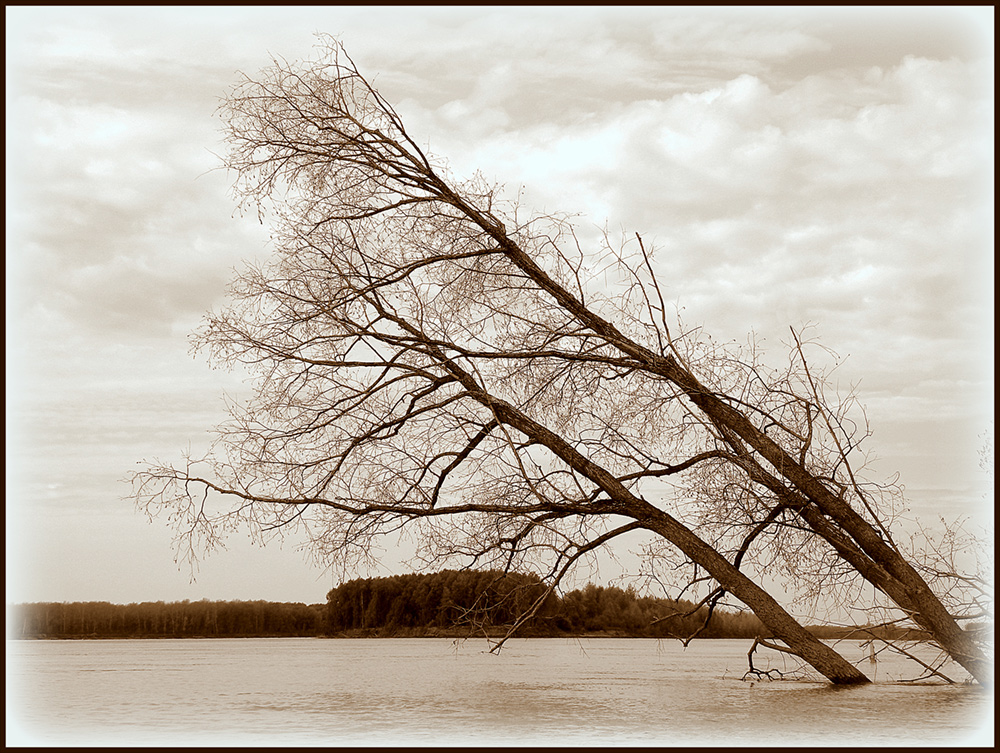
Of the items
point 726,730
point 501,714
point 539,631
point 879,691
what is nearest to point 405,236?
point 539,631

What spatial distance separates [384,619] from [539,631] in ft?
23.8

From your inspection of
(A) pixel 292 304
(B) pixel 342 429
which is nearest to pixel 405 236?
(A) pixel 292 304

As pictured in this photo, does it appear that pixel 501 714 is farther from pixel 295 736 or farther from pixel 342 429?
pixel 342 429

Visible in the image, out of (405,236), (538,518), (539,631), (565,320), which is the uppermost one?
(405,236)

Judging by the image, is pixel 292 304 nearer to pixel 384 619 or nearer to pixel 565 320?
pixel 565 320

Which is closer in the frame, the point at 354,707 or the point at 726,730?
the point at 726,730

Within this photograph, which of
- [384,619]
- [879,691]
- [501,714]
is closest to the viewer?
[501,714]

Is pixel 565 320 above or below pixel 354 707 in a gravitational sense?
above

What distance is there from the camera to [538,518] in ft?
36.0

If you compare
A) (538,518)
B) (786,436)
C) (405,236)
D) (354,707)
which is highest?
(405,236)

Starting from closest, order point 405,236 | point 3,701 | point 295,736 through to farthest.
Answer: point 295,736
point 3,701
point 405,236

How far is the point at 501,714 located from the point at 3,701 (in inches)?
216

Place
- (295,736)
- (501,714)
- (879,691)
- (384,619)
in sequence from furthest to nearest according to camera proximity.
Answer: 1. (384,619)
2. (879,691)
3. (501,714)
4. (295,736)

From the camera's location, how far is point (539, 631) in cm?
1134
